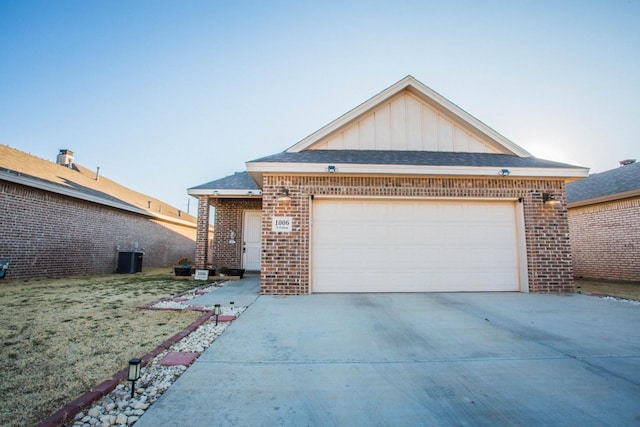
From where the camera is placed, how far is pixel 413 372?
8.53ft

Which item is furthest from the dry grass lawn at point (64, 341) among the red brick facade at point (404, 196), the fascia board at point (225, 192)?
the fascia board at point (225, 192)

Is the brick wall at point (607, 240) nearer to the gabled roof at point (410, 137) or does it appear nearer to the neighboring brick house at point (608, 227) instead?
the neighboring brick house at point (608, 227)

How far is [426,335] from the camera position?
3629mm

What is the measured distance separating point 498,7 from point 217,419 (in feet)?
36.9

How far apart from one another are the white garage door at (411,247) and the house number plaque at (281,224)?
0.57m

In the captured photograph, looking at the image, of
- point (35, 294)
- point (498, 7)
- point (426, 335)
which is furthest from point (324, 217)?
point (498, 7)

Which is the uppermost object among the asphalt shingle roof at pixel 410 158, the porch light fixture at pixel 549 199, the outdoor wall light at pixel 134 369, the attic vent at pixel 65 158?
the attic vent at pixel 65 158

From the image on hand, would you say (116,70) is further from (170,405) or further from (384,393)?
(384,393)

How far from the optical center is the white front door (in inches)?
440

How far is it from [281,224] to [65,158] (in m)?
13.1

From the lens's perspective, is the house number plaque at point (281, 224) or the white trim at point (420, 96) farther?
the white trim at point (420, 96)

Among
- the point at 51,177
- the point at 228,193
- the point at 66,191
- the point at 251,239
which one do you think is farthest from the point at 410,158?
the point at 51,177

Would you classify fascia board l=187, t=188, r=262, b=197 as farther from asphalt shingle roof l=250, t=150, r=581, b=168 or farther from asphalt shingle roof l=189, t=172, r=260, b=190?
asphalt shingle roof l=250, t=150, r=581, b=168

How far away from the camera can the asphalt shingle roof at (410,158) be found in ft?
21.7
